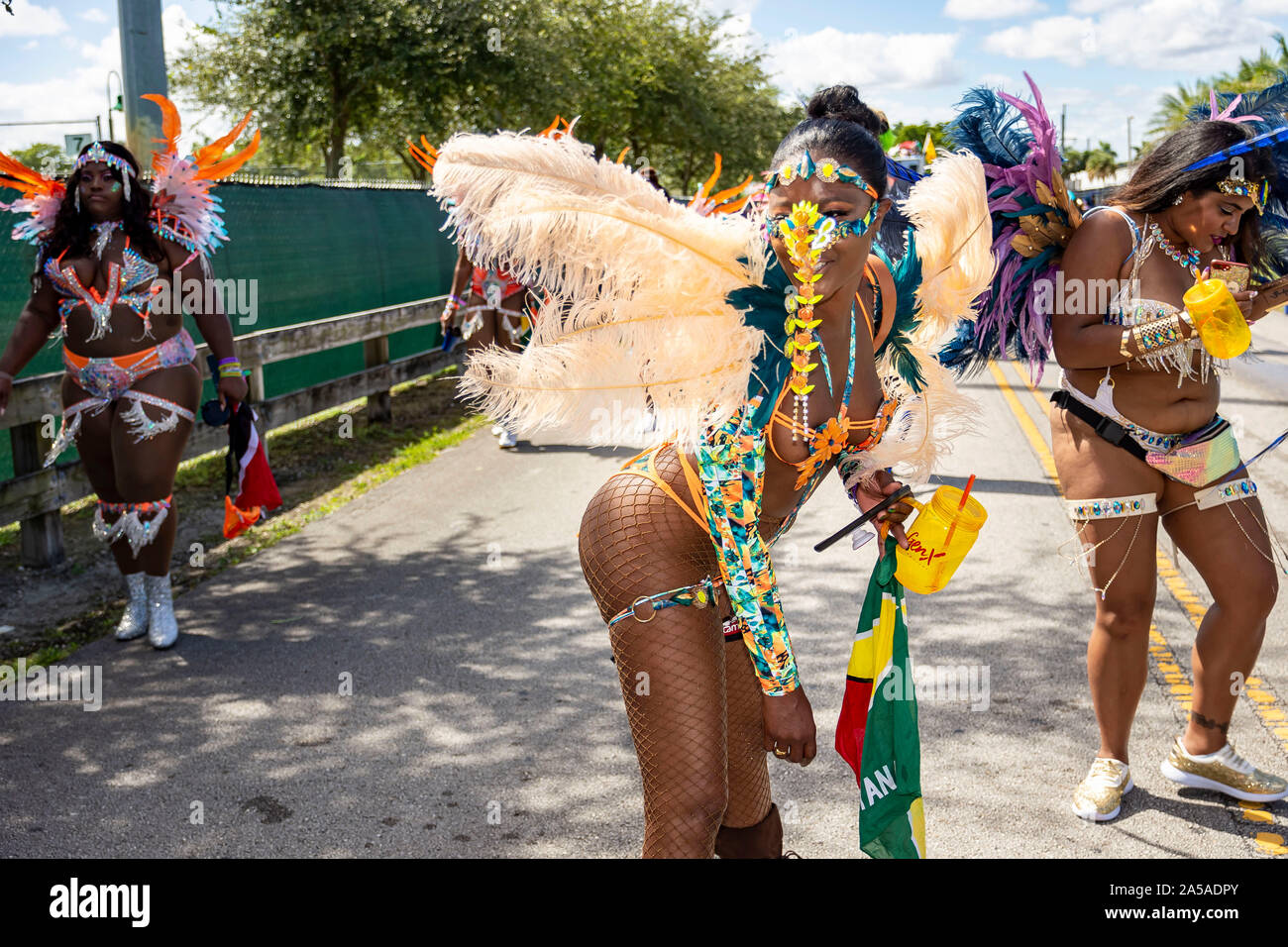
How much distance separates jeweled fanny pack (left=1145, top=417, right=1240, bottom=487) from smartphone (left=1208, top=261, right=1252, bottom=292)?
463mm

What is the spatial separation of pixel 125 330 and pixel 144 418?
0.41 m

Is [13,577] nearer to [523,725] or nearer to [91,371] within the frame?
[91,371]

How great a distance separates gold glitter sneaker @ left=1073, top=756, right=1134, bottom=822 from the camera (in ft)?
12.3

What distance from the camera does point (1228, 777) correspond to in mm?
3857

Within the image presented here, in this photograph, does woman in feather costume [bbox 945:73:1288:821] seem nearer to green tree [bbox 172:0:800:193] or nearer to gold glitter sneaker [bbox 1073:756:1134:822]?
gold glitter sneaker [bbox 1073:756:1134:822]

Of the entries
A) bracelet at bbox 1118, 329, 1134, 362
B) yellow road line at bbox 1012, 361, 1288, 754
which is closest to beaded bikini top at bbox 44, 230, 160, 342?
bracelet at bbox 1118, 329, 1134, 362

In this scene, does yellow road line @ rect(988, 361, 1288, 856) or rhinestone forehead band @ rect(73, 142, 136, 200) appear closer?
yellow road line @ rect(988, 361, 1288, 856)

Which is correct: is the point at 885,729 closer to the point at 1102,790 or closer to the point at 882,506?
the point at 882,506

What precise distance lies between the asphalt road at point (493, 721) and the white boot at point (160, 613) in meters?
0.09

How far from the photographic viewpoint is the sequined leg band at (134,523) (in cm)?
553

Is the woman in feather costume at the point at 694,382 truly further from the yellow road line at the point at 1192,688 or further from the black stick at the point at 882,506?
the yellow road line at the point at 1192,688

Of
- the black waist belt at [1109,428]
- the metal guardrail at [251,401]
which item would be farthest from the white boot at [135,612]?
the black waist belt at [1109,428]

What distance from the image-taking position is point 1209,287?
336 cm

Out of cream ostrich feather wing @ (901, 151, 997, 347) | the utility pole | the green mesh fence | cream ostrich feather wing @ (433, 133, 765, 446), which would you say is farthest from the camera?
the green mesh fence
